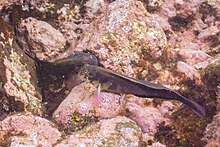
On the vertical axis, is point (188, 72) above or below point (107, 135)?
above

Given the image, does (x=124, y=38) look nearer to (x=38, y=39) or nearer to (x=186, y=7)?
(x=38, y=39)

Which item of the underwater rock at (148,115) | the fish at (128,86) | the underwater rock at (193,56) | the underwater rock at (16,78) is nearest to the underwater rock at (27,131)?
the underwater rock at (16,78)

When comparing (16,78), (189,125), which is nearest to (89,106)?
(16,78)

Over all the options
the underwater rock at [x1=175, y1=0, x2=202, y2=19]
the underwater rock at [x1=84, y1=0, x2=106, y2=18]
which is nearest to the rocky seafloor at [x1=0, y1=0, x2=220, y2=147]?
the underwater rock at [x1=84, y1=0, x2=106, y2=18]

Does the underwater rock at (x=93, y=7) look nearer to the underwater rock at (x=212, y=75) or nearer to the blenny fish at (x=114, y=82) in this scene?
the blenny fish at (x=114, y=82)

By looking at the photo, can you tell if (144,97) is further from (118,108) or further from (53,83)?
(53,83)

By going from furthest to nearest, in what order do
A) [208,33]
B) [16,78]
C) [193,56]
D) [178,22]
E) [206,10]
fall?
[206,10] → [178,22] → [208,33] → [193,56] → [16,78]
